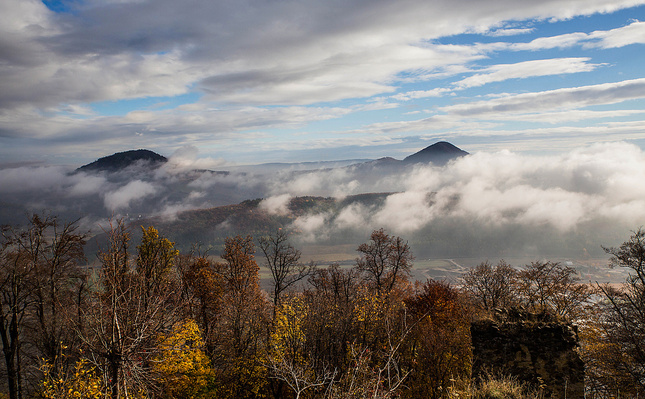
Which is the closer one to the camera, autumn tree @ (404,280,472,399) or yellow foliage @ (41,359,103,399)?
yellow foliage @ (41,359,103,399)

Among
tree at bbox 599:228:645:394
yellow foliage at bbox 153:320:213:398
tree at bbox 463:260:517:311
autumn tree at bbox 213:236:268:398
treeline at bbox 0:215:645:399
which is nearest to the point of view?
tree at bbox 599:228:645:394

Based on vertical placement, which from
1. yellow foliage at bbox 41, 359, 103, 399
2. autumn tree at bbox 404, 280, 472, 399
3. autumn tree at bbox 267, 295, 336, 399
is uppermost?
yellow foliage at bbox 41, 359, 103, 399

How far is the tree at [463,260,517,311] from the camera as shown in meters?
32.0

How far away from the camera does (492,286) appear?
113 feet

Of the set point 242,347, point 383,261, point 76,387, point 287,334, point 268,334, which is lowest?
point 242,347

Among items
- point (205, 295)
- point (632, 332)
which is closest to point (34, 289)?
point (205, 295)

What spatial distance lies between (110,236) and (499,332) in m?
14.0

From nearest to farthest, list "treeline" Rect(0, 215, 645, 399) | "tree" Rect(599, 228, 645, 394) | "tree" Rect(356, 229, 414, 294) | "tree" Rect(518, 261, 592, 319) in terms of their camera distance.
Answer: "tree" Rect(599, 228, 645, 394) → "treeline" Rect(0, 215, 645, 399) → "tree" Rect(518, 261, 592, 319) → "tree" Rect(356, 229, 414, 294)

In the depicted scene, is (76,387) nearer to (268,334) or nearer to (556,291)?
(268,334)

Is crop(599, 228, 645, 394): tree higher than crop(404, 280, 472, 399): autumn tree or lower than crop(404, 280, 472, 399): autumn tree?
higher

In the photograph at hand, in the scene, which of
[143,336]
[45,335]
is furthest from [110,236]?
[45,335]

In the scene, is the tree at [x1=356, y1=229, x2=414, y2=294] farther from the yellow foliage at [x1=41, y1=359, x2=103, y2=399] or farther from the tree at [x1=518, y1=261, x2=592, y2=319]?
the yellow foliage at [x1=41, y1=359, x2=103, y2=399]

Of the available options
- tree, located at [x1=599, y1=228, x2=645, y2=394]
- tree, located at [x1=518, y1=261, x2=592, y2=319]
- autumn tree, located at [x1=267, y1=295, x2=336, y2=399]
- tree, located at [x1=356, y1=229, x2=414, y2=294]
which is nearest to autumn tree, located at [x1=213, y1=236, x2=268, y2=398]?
autumn tree, located at [x1=267, y1=295, x2=336, y2=399]

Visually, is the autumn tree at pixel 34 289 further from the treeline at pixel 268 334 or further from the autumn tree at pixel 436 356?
the autumn tree at pixel 436 356
